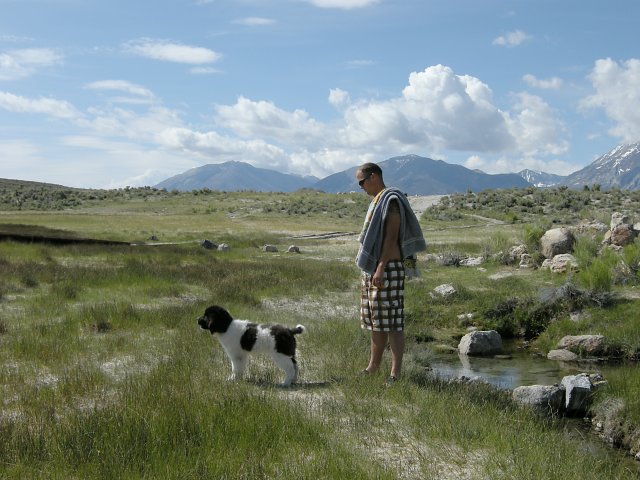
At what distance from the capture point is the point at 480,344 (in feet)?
37.7

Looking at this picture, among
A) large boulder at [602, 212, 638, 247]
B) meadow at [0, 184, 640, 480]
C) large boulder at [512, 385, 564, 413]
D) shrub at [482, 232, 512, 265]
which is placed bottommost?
large boulder at [512, 385, 564, 413]

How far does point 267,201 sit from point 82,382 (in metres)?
69.8

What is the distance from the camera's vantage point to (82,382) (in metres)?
6.77

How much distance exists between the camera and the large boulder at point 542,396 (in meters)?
7.86

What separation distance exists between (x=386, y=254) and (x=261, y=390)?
2.08 meters

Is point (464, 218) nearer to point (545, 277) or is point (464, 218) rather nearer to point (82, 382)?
point (545, 277)

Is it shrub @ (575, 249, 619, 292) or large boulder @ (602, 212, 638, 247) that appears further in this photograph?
large boulder @ (602, 212, 638, 247)

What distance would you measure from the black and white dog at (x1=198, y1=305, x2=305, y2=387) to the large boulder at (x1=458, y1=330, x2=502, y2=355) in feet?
17.4

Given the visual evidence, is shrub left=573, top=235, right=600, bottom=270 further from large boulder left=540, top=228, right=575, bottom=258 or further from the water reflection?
the water reflection

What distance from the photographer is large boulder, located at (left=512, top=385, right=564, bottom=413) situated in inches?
310

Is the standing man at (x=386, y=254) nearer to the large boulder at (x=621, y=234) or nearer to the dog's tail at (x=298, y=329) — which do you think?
the dog's tail at (x=298, y=329)

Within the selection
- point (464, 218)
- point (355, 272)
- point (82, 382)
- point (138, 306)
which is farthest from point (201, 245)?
point (464, 218)

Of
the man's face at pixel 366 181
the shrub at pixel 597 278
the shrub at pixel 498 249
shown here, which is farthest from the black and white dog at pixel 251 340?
the shrub at pixel 498 249

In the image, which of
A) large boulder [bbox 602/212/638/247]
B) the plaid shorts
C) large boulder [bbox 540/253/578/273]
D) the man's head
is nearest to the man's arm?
the plaid shorts
